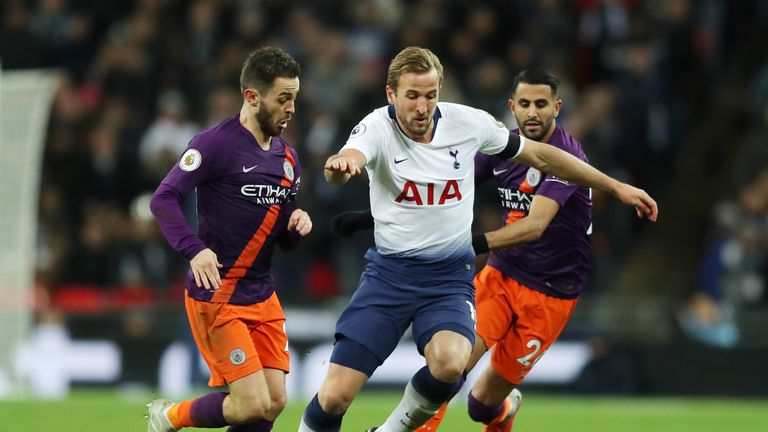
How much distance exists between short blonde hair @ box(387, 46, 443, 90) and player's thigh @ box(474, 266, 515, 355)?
1895mm

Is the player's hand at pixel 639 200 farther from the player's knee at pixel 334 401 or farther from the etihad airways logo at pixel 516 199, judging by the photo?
the player's knee at pixel 334 401

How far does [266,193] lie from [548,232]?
199 cm

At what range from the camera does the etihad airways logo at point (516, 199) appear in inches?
364

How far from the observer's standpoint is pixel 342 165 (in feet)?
23.8

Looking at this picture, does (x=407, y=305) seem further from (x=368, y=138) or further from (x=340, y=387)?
(x=368, y=138)

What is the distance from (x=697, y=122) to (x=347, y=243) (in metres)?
5.02

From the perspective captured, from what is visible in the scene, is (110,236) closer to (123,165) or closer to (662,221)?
(123,165)

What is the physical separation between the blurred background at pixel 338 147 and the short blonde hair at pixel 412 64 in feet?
24.8

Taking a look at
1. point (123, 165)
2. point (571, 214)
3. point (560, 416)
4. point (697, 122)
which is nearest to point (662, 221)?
point (697, 122)

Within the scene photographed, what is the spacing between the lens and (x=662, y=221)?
709 inches

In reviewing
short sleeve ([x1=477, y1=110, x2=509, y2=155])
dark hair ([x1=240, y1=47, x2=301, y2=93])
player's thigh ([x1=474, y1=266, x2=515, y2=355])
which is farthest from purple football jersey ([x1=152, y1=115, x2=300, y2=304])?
player's thigh ([x1=474, y1=266, x2=515, y2=355])

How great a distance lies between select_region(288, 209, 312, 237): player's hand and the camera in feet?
27.4

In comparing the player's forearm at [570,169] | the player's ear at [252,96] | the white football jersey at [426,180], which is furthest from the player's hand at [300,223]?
the player's forearm at [570,169]

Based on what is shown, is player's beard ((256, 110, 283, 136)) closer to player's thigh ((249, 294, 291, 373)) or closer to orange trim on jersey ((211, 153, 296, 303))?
orange trim on jersey ((211, 153, 296, 303))
